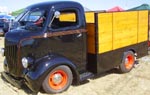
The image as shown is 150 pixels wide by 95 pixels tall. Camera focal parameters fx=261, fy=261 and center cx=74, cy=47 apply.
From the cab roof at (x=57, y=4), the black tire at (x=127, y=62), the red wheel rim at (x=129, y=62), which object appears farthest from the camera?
the red wheel rim at (x=129, y=62)

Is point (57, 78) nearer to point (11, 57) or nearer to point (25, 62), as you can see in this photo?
point (25, 62)

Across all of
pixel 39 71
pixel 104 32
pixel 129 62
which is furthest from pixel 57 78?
pixel 129 62

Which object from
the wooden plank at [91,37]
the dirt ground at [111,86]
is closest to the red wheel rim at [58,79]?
the dirt ground at [111,86]

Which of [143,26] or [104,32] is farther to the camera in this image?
[143,26]

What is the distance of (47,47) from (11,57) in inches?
36.6

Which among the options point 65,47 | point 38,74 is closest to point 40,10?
point 65,47

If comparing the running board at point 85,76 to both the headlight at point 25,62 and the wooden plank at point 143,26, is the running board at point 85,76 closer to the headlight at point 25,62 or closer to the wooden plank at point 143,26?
the headlight at point 25,62

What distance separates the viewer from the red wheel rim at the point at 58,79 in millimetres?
6055

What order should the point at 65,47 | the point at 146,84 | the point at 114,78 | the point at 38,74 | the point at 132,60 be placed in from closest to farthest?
the point at 38,74 → the point at 65,47 → the point at 146,84 → the point at 114,78 → the point at 132,60

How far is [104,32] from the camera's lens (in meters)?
6.75

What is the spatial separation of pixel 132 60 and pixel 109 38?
1.59 metres

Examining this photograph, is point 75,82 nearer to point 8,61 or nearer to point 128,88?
point 128,88

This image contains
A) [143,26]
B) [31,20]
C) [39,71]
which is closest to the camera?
[39,71]

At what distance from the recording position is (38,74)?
563 cm
